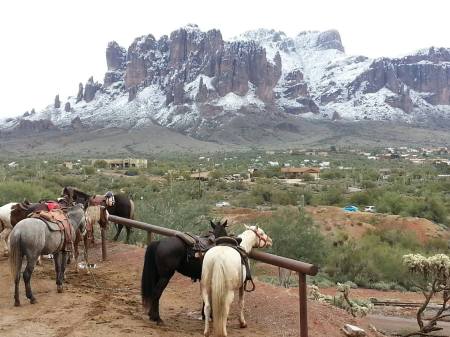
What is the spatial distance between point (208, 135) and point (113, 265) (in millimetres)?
154549

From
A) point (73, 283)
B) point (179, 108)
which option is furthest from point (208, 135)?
point (73, 283)

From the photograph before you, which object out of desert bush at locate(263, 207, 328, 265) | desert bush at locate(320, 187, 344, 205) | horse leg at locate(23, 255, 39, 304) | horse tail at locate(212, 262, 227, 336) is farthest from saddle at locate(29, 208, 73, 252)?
desert bush at locate(320, 187, 344, 205)

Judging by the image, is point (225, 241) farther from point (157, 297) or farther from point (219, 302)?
point (157, 297)

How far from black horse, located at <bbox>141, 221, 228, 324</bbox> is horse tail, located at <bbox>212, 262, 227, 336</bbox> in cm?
79

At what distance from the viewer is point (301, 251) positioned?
2031cm

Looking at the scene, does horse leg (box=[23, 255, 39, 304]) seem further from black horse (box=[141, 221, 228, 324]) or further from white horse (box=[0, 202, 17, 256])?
white horse (box=[0, 202, 17, 256])

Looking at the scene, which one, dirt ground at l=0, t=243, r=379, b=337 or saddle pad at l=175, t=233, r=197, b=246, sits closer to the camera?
dirt ground at l=0, t=243, r=379, b=337

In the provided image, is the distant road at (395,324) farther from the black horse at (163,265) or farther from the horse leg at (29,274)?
the horse leg at (29,274)

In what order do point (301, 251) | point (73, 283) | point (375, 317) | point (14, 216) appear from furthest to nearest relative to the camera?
point (301, 251) → point (375, 317) → point (14, 216) → point (73, 283)

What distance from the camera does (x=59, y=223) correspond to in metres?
8.53

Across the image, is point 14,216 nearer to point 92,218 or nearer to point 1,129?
point 92,218

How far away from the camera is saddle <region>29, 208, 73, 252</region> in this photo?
8.35 meters

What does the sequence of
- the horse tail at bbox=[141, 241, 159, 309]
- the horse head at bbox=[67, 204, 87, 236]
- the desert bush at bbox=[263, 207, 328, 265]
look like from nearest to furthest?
1. the horse tail at bbox=[141, 241, 159, 309]
2. the horse head at bbox=[67, 204, 87, 236]
3. the desert bush at bbox=[263, 207, 328, 265]

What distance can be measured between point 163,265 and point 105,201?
5914mm
